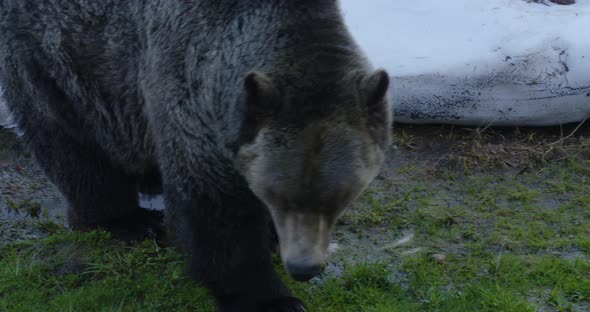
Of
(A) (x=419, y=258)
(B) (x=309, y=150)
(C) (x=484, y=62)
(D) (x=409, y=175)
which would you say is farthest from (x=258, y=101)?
(C) (x=484, y=62)

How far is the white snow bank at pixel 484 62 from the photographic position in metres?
6.48

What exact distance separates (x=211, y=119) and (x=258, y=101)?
517mm

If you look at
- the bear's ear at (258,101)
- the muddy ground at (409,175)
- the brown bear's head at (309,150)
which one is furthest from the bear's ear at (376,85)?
the muddy ground at (409,175)

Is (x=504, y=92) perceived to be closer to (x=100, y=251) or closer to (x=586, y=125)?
(x=586, y=125)

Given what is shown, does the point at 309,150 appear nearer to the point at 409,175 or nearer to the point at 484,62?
the point at 409,175

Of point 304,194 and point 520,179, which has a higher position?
point 304,194

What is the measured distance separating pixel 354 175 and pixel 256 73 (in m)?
0.64

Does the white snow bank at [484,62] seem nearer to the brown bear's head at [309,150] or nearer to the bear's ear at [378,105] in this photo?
the bear's ear at [378,105]

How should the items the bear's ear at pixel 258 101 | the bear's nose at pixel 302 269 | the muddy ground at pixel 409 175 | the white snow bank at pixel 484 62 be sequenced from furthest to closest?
1. the white snow bank at pixel 484 62
2. the muddy ground at pixel 409 175
3. the bear's nose at pixel 302 269
4. the bear's ear at pixel 258 101

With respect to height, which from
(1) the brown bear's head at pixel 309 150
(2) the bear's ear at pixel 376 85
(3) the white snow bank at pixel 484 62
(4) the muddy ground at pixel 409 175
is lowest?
(4) the muddy ground at pixel 409 175

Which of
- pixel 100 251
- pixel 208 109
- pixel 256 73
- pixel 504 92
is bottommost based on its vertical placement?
pixel 100 251

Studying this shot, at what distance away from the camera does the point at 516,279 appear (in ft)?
15.1

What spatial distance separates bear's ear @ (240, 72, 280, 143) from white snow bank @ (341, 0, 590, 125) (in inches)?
126

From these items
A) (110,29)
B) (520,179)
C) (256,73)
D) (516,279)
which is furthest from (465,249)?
(110,29)
